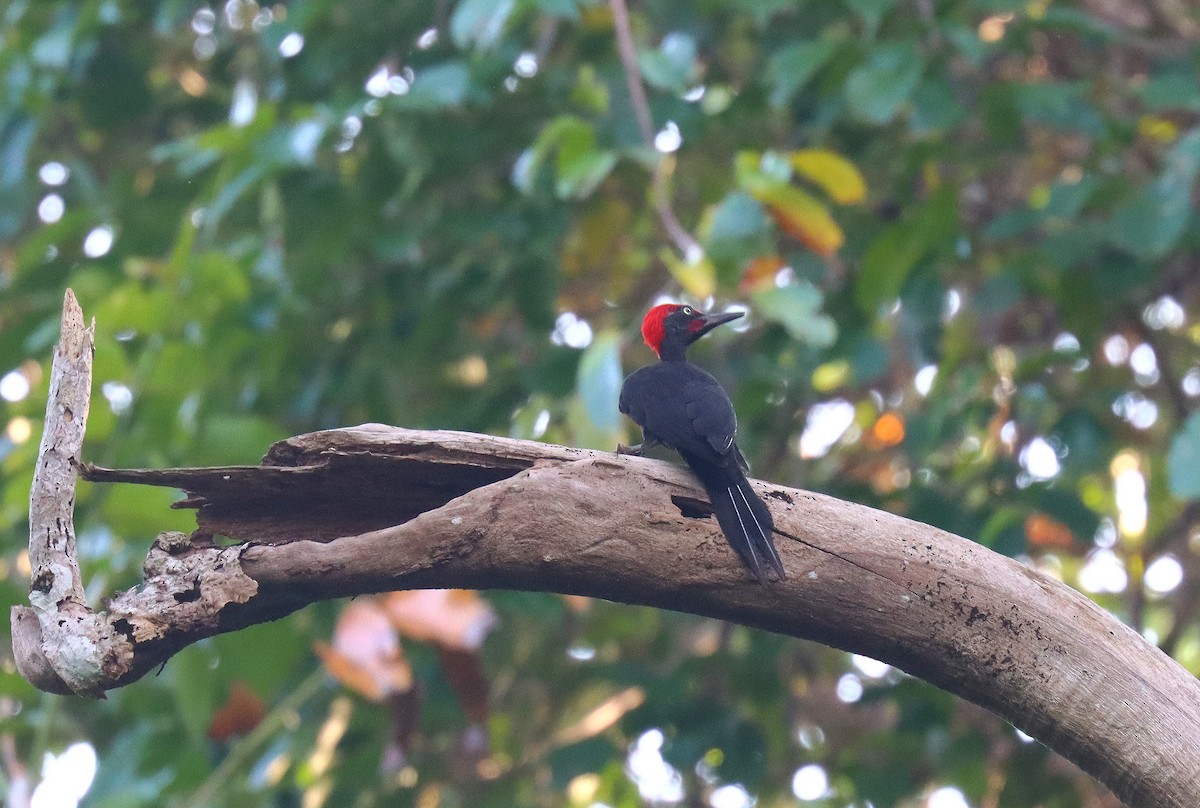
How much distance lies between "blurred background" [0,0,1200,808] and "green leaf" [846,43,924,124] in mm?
16

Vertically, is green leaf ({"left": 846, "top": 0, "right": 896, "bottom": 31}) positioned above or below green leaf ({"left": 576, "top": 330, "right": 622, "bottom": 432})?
above

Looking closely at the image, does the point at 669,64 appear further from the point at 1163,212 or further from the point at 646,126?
the point at 1163,212

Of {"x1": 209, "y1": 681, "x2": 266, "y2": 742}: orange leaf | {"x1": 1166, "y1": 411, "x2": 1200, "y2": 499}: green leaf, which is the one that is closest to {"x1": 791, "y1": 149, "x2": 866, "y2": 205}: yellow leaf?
{"x1": 1166, "y1": 411, "x2": 1200, "y2": 499}: green leaf

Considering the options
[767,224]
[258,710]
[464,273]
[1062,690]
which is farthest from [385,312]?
[1062,690]

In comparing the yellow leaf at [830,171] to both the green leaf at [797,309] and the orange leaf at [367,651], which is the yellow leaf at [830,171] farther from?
the orange leaf at [367,651]

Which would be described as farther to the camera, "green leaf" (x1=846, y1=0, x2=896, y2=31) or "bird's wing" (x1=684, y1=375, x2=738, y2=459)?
"green leaf" (x1=846, y1=0, x2=896, y2=31)

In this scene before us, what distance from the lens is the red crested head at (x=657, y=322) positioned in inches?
176

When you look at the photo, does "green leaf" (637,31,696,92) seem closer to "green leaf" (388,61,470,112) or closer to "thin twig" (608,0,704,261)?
"thin twig" (608,0,704,261)

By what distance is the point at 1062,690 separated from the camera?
2467mm

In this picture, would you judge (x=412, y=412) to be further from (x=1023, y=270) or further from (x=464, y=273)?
(x=1023, y=270)

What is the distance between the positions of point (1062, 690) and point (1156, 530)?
424cm

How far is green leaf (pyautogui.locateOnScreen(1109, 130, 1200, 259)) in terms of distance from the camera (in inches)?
161

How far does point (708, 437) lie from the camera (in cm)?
283

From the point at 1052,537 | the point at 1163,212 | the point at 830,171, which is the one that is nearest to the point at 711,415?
the point at 830,171
